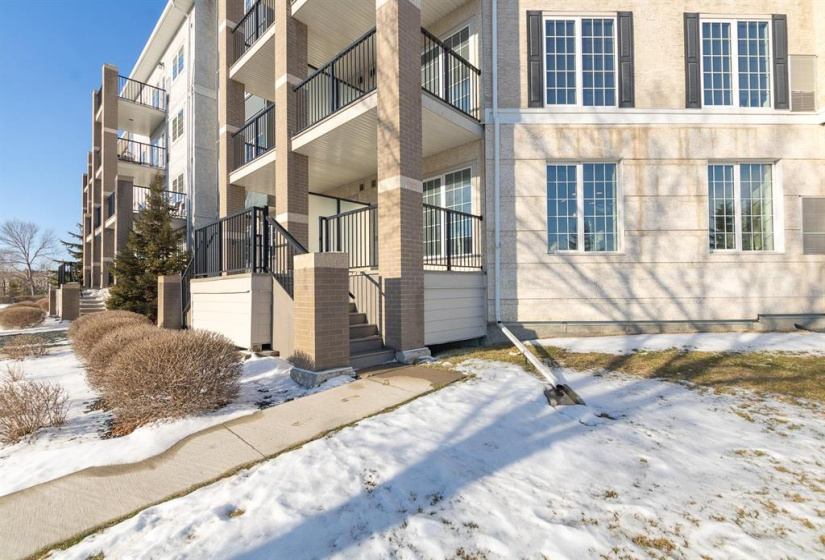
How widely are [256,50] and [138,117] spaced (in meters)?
14.1

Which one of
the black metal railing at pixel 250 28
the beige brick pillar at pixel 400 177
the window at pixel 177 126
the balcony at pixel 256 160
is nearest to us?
the beige brick pillar at pixel 400 177

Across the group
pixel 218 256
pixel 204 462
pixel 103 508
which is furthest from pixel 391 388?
pixel 218 256

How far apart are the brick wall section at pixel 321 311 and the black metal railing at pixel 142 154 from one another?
18332 millimetres

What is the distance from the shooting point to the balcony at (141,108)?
18.3 meters

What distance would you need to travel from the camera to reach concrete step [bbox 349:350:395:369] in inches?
224

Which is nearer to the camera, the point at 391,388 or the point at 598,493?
the point at 598,493

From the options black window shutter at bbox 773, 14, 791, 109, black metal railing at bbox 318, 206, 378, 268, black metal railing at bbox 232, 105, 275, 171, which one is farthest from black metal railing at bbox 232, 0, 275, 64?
black window shutter at bbox 773, 14, 791, 109

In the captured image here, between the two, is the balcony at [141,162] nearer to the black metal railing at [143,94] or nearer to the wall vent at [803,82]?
the black metal railing at [143,94]

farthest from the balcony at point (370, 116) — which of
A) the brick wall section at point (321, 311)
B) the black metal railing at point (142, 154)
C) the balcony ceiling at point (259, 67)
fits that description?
the black metal railing at point (142, 154)

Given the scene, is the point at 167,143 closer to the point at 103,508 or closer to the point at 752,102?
the point at 103,508

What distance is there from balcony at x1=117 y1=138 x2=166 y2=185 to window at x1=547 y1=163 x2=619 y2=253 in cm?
1920

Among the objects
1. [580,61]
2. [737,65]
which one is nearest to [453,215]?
[580,61]

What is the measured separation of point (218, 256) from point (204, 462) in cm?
645

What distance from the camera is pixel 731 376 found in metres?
4.97
